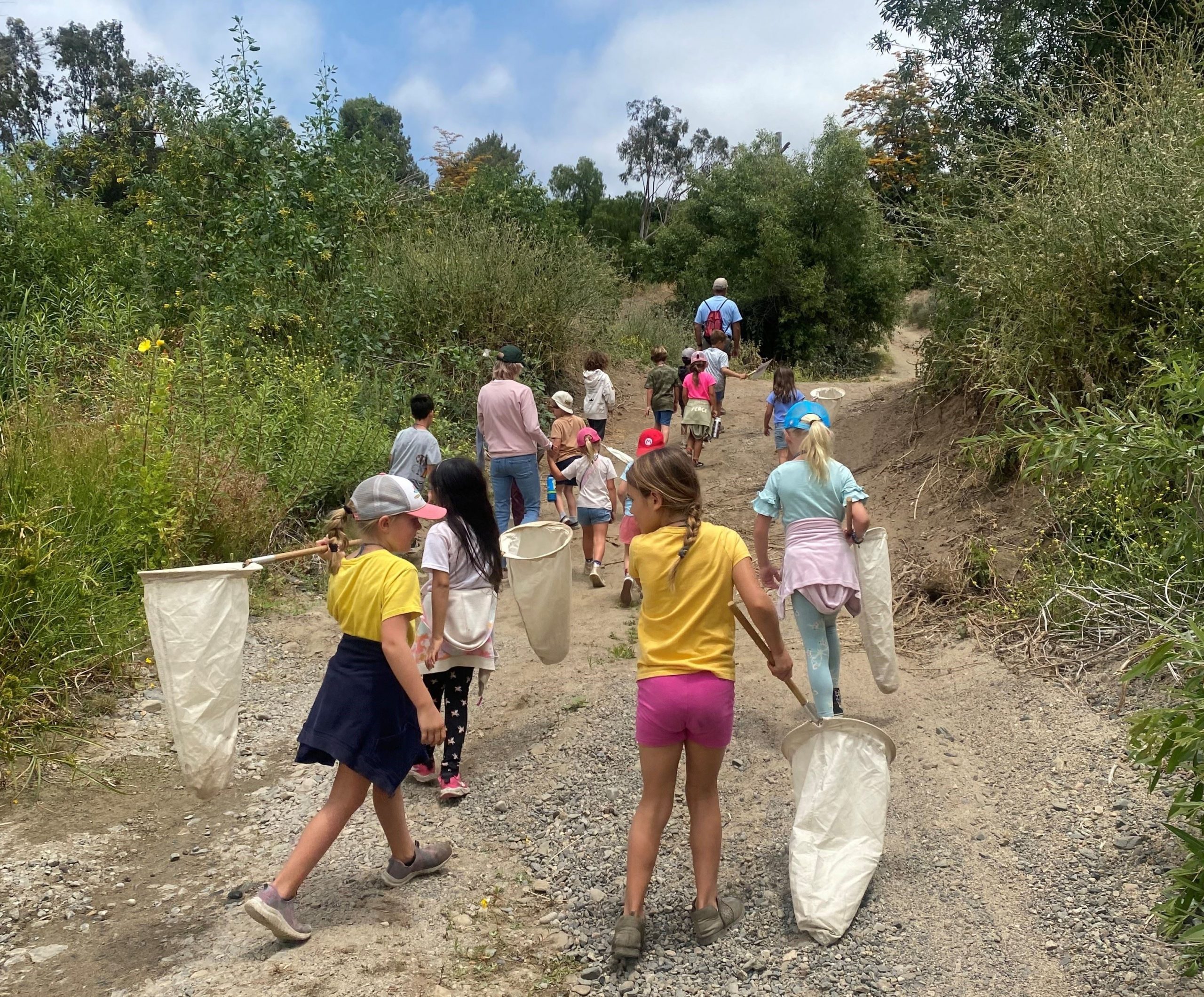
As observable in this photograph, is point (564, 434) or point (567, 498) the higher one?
point (564, 434)

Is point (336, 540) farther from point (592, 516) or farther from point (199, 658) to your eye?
point (592, 516)

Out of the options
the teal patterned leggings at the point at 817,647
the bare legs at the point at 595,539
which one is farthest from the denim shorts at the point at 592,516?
the teal patterned leggings at the point at 817,647

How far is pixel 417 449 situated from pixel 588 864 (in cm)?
396

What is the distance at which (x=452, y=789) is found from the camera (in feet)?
16.0

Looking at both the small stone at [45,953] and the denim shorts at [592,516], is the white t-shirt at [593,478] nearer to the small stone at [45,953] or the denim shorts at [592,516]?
the denim shorts at [592,516]

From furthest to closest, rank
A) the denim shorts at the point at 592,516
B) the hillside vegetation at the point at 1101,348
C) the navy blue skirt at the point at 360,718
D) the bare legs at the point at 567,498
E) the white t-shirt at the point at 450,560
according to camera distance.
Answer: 1. the bare legs at the point at 567,498
2. the denim shorts at the point at 592,516
3. the white t-shirt at the point at 450,560
4. the hillside vegetation at the point at 1101,348
5. the navy blue skirt at the point at 360,718

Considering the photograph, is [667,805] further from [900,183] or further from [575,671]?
[900,183]

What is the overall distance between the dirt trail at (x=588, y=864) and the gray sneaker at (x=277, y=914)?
0.21ft

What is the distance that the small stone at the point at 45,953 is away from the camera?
377 cm

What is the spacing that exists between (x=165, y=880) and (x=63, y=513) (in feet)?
9.02

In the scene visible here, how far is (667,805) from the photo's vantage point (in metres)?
3.52

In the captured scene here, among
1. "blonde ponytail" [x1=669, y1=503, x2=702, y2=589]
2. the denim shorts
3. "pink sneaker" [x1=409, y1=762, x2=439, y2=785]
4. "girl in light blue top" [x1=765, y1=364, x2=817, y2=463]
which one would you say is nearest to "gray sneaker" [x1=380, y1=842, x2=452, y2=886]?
"pink sneaker" [x1=409, y1=762, x2=439, y2=785]

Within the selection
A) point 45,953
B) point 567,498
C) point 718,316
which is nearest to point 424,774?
point 45,953

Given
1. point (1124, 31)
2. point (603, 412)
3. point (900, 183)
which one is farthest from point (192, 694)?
point (900, 183)
